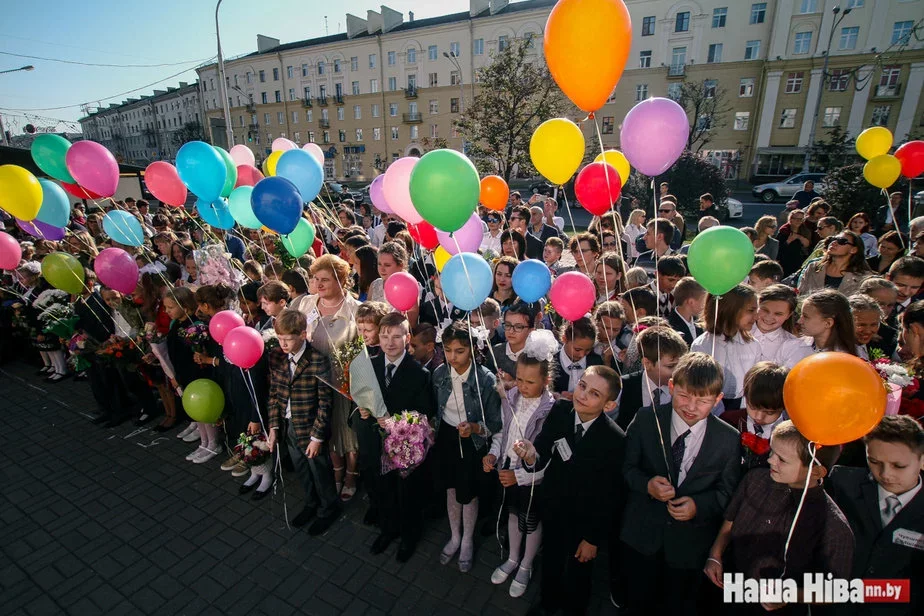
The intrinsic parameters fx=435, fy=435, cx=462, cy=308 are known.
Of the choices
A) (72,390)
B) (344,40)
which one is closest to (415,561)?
(72,390)

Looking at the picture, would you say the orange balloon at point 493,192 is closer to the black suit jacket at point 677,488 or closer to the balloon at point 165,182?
the balloon at point 165,182

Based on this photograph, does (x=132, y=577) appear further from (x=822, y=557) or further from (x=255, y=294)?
(x=822, y=557)

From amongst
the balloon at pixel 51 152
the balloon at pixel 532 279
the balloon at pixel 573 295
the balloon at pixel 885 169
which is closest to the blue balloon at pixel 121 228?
the balloon at pixel 51 152

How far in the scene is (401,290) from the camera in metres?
3.41

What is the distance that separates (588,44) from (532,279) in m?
1.69

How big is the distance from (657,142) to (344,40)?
50.4 meters

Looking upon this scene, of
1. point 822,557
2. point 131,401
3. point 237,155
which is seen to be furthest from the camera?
point 237,155

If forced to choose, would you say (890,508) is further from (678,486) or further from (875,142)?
(875,142)

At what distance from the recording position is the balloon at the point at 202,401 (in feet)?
12.0

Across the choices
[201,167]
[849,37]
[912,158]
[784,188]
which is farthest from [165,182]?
[849,37]

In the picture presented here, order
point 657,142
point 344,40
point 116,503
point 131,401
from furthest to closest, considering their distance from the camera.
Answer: point 344,40 → point 131,401 → point 116,503 → point 657,142

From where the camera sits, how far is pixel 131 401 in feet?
17.1

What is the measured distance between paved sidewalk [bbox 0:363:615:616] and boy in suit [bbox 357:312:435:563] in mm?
190

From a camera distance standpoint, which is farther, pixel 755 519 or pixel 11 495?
pixel 11 495
